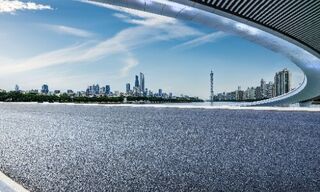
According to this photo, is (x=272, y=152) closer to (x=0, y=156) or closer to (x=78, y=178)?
(x=78, y=178)

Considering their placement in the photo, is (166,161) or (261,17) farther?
(261,17)

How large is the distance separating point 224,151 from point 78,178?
190cm

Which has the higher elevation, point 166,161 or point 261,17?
point 261,17

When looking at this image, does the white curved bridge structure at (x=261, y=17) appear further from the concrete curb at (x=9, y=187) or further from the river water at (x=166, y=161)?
the concrete curb at (x=9, y=187)

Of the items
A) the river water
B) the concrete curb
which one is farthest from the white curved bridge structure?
the concrete curb

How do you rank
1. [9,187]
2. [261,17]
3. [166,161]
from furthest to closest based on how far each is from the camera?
[261,17] → [166,161] → [9,187]

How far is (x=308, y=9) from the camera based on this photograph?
90.8 ft

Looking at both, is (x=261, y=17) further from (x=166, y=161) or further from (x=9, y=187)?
(x=9, y=187)

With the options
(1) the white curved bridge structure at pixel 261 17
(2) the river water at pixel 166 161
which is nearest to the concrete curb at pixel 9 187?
(2) the river water at pixel 166 161

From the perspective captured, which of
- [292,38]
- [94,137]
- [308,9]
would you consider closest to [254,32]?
[292,38]

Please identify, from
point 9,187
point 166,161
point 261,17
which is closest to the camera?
point 9,187

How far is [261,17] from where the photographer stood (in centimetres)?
2972

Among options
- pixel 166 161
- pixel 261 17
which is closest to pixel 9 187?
pixel 166 161

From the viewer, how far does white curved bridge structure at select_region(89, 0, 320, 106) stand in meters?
27.2
